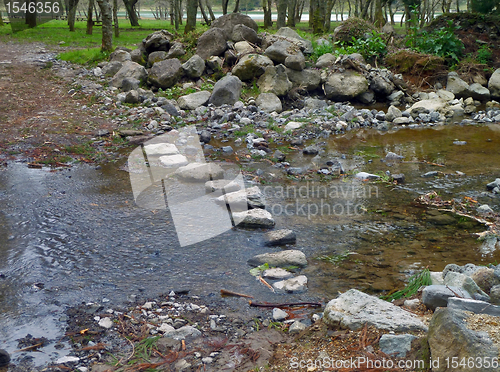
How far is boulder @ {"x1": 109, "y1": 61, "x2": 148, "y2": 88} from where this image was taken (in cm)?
1062

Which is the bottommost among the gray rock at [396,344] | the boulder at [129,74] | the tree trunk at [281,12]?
the gray rock at [396,344]

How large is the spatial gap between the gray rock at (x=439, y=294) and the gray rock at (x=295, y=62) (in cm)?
872

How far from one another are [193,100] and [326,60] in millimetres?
4112

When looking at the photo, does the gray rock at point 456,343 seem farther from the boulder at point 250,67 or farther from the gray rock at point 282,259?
the boulder at point 250,67

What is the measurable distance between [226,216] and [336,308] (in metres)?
2.15

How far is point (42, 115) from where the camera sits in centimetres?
847

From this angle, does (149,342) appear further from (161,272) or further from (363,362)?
(363,362)

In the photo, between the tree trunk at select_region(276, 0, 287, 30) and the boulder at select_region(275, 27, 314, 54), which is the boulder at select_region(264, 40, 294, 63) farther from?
the tree trunk at select_region(276, 0, 287, 30)

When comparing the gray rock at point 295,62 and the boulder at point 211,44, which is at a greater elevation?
the boulder at point 211,44

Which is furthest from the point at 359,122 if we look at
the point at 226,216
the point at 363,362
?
the point at 363,362

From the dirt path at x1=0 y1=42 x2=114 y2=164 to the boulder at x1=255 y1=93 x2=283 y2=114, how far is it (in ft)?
10.8

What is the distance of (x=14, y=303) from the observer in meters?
3.19

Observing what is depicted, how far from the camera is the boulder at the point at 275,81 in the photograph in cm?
1010

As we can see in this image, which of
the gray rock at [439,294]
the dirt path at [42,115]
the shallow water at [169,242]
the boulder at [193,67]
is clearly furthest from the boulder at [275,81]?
the gray rock at [439,294]
